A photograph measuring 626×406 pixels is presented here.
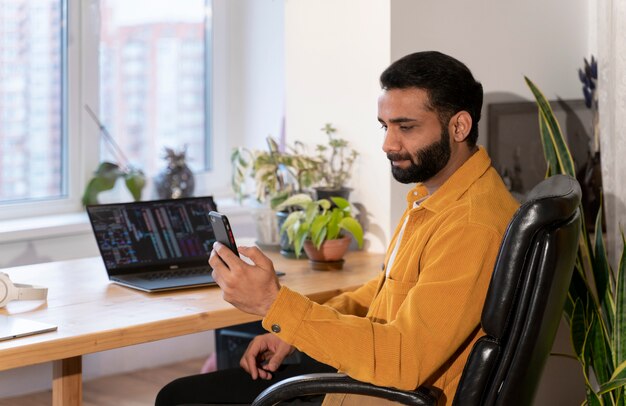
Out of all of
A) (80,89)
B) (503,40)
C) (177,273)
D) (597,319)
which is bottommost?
(597,319)

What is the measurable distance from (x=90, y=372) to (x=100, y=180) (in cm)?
83

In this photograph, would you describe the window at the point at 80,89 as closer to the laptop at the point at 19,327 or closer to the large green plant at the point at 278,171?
the large green plant at the point at 278,171

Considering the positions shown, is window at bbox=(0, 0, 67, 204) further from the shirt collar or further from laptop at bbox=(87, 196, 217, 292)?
the shirt collar

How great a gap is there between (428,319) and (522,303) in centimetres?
17

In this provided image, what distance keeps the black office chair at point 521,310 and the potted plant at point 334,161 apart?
1311 mm

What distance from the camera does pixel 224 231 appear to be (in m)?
1.89

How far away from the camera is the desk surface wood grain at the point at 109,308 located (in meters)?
1.91

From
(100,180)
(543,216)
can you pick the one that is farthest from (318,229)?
(100,180)

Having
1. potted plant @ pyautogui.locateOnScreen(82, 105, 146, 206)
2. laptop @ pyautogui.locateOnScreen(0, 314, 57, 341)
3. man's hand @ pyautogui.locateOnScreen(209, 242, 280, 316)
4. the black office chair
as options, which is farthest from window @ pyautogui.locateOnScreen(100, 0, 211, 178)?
the black office chair

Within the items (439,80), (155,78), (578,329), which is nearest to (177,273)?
(439,80)

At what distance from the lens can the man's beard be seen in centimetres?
195

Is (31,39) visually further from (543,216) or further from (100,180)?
(543,216)

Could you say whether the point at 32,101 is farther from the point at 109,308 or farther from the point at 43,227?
the point at 109,308

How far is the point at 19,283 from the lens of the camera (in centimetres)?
240
